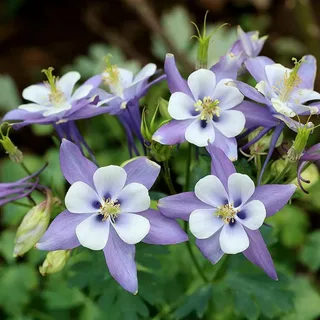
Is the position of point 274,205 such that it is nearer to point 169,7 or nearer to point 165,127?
point 165,127

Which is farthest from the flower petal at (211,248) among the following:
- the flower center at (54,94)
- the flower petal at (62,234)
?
the flower center at (54,94)

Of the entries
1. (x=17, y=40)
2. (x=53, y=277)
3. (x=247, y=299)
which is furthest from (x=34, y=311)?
(x=17, y=40)

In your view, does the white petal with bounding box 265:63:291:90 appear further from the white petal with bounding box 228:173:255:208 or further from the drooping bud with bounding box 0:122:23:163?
the drooping bud with bounding box 0:122:23:163

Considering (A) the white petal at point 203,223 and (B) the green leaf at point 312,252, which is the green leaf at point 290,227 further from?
(A) the white petal at point 203,223

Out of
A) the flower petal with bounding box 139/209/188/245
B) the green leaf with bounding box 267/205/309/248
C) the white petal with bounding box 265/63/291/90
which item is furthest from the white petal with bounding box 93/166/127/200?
the green leaf with bounding box 267/205/309/248

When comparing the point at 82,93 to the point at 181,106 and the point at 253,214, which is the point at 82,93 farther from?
the point at 253,214

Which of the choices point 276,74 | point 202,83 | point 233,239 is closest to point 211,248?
Answer: point 233,239
